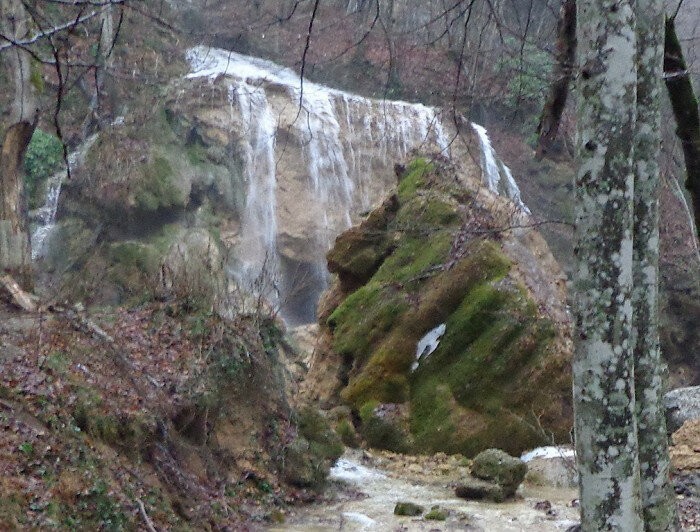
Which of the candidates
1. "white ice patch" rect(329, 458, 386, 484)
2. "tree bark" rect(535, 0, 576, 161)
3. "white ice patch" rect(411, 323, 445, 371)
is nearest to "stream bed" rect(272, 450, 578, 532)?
"white ice patch" rect(329, 458, 386, 484)

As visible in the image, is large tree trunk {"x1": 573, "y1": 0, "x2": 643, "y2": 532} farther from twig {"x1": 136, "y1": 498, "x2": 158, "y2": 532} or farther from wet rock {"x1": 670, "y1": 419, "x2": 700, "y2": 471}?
wet rock {"x1": 670, "y1": 419, "x2": 700, "y2": 471}

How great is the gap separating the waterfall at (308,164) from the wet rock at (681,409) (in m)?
10.4

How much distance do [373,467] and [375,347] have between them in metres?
2.27

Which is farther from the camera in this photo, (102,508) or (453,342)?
(453,342)

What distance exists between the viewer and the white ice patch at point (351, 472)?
889cm

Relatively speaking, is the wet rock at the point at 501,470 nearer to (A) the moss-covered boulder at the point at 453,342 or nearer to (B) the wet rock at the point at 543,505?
(B) the wet rock at the point at 543,505

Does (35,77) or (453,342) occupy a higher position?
(35,77)

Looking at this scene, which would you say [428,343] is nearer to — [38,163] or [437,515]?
[437,515]

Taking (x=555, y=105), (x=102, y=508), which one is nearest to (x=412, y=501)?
(x=102, y=508)

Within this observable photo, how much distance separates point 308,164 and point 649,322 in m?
17.3

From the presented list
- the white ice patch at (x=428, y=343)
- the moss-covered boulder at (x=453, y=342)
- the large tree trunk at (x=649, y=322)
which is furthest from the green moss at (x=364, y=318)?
the large tree trunk at (x=649, y=322)

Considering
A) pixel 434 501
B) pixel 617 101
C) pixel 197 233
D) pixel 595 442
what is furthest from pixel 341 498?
pixel 197 233

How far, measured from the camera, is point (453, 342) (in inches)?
443

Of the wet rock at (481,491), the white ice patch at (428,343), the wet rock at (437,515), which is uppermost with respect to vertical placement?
the white ice patch at (428,343)
